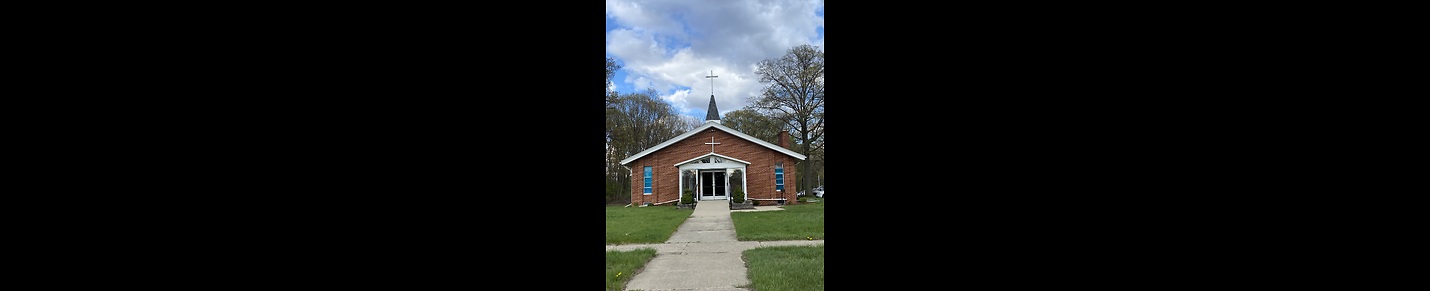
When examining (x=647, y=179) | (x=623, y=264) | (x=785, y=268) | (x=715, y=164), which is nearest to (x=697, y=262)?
(x=623, y=264)

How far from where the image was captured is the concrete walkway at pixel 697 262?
3.71 metres

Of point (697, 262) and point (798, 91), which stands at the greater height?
point (798, 91)

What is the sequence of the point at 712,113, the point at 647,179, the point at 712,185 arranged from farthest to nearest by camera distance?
the point at 712,113
the point at 712,185
the point at 647,179

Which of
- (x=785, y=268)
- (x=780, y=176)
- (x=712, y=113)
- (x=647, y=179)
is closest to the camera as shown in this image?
(x=785, y=268)

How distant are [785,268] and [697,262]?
818 millimetres

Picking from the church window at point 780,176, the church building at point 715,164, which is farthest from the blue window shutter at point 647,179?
the church window at point 780,176

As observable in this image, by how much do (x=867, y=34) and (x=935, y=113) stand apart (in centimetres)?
25

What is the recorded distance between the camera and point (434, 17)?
1225mm

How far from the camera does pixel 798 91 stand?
17609 mm

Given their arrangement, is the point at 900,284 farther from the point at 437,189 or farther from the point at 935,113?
the point at 437,189

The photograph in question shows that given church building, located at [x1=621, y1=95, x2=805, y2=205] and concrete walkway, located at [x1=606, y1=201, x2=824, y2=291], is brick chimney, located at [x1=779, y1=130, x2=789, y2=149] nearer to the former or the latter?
church building, located at [x1=621, y1=95, x2=805, y2=205]

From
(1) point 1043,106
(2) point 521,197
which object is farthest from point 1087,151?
(2) point 521,197

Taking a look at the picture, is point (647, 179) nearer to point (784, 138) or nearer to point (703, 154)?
point (703, 154)

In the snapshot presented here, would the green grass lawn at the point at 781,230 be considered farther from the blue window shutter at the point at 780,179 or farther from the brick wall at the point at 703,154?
the blue window shutter at the point at 780,179
